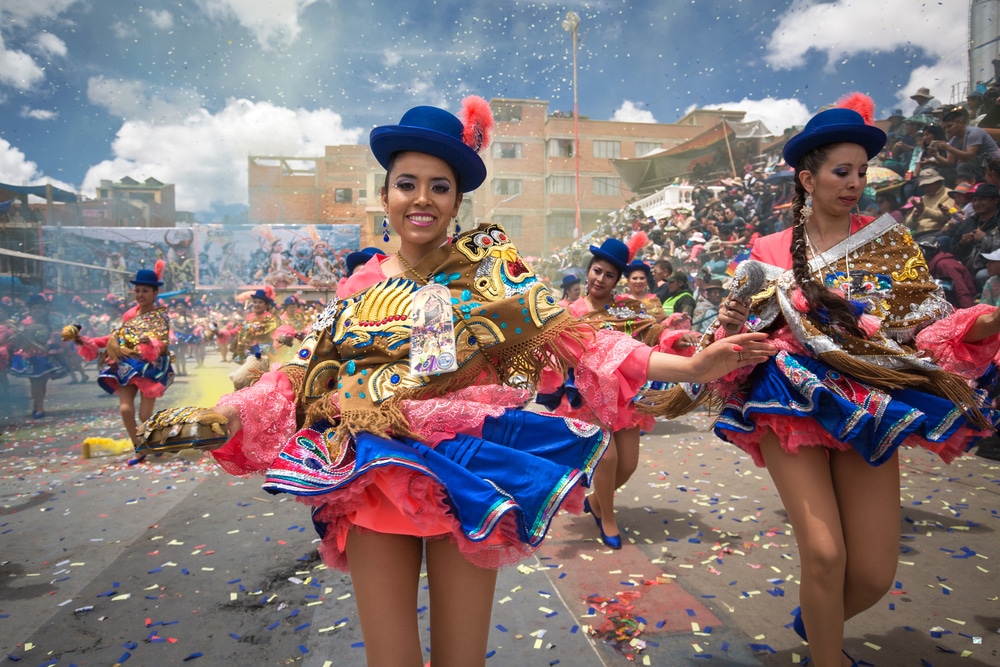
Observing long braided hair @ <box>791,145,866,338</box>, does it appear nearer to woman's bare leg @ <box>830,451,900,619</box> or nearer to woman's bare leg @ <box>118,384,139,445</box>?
woman's bare leg @ <box>830,451,900,619</box>

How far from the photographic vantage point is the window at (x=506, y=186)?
20.7 metres

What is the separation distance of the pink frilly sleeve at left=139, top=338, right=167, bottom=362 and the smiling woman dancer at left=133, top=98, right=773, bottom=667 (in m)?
6.13

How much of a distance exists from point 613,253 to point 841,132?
2.31 m

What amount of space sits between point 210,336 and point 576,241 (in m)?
11.8

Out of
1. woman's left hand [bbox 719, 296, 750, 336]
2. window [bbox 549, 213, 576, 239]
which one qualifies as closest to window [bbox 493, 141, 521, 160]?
window [bbox 549, 213, 576, 239]

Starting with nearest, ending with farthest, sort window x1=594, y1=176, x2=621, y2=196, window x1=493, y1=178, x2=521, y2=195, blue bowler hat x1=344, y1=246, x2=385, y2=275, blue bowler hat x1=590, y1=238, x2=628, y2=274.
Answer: blue bowler hat x1=590, y1=238, x2=628, y2=274, blue bowler hat x1=344, y1=246, x2=385, y2=275, window x1=594, y1=176, x2=621, y2=196, window x1=493, y1=178, x2=521, y2=195

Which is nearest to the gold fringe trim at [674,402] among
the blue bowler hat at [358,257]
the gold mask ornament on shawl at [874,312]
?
the gold mask ornament on shawl at [874,312]

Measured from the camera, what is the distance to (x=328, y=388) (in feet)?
6.41

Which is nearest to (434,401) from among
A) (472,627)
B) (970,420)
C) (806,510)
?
(472,627)

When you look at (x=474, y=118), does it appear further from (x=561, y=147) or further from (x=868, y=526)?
(x=561, y=147)

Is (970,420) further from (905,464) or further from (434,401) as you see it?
(905,464)

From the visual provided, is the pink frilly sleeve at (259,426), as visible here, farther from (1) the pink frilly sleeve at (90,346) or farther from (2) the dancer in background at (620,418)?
(1) the pink frilly sleeve at (90,346)

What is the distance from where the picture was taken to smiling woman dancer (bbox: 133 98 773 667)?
1574mm

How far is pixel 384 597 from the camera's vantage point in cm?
164
